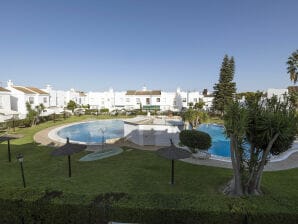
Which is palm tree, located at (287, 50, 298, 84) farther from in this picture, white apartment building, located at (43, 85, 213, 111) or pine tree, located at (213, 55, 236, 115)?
white apartment building, located at (43, 85, 213, 111)

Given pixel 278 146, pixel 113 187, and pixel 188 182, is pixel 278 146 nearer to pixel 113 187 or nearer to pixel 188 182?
pixel 188 182

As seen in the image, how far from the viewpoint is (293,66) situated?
26.4m

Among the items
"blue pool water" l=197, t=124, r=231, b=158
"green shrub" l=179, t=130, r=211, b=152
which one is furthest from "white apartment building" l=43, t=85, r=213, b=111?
"green shrub" l=179, t=130, r=211, b=152

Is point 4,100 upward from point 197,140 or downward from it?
upward

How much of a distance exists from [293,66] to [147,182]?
93.1ft

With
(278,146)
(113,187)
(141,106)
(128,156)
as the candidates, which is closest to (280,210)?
(278,146)

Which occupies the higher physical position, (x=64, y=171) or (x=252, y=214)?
(x=252, y=214)

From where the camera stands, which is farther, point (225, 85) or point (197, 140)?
point (225, 85)

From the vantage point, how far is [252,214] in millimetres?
5219

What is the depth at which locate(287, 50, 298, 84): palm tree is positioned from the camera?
26.2 metres

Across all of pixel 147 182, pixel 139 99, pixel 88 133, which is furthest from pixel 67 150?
pixel 139 99

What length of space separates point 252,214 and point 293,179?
23.7ft

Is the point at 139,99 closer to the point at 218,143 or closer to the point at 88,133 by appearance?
the point at 88,133

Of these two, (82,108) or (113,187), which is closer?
(113,187)
